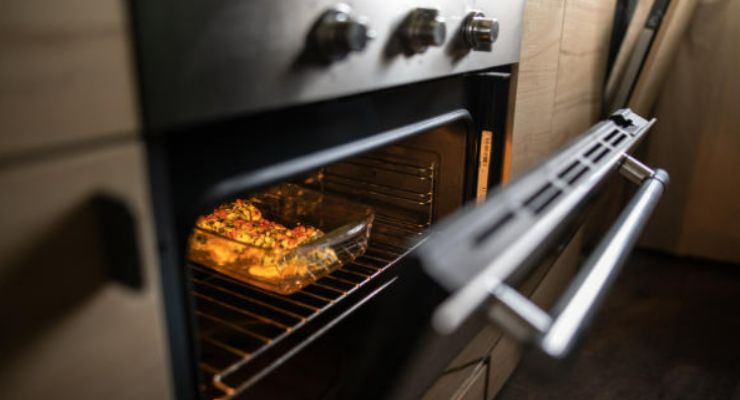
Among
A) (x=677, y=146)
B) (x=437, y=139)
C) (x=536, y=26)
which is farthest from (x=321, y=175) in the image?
(x=677, y=146)

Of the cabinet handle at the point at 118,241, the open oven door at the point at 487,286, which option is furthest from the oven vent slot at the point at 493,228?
the cabinet handle at the point at 118,241

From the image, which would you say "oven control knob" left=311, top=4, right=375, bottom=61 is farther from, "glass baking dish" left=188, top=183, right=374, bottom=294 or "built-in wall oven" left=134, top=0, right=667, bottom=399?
"glass baking dish" left=188, top=183, right=374, bottom=294

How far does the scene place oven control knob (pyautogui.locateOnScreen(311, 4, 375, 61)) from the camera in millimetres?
538

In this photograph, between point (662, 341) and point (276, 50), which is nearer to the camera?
point (276, 50)

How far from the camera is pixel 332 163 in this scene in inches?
25.2

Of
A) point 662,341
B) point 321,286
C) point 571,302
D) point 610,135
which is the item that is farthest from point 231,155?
point 662,341

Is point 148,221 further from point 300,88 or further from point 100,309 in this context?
point 300,88

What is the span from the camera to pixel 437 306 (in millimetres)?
449

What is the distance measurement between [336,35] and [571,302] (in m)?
0.35

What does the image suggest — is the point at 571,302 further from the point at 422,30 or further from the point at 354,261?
the point at 354,261

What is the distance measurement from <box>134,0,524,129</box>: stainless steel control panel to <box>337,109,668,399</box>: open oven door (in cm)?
21

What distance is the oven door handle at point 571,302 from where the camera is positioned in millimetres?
457

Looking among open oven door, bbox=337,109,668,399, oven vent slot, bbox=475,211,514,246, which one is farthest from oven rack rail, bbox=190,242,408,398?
oven vent slot, bbox=475,211,514,246

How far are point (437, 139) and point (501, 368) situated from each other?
63 centimetres
